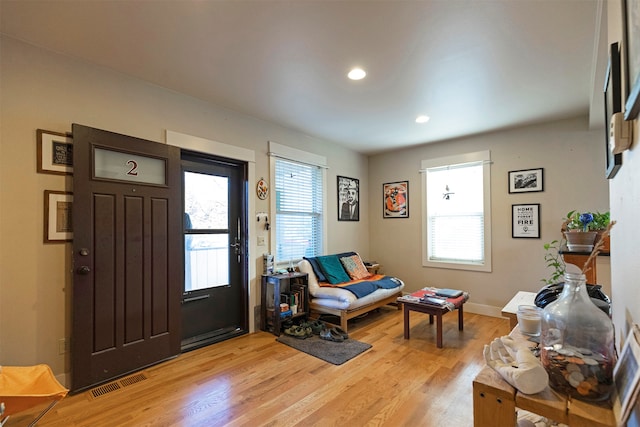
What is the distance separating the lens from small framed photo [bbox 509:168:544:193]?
3.87m

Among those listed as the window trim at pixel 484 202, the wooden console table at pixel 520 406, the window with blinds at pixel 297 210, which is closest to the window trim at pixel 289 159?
the window with blinds at pixel 297 210

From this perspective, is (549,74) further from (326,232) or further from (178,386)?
(178,386)

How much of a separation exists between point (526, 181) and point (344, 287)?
273cm

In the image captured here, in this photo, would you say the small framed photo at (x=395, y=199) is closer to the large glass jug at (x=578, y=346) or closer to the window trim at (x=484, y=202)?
the window trim at (x=484, y=202)

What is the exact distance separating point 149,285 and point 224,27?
7.09 ft

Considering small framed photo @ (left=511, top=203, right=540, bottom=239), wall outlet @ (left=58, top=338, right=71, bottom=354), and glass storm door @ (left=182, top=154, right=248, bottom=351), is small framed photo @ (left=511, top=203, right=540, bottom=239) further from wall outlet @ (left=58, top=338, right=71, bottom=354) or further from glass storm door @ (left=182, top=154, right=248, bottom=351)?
wall outlet @ (left=58, top=338, right=71, bottom=354)

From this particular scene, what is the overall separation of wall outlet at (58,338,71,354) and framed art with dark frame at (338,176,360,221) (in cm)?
355

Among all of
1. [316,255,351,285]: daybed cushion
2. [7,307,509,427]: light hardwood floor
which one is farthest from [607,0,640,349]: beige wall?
[316,255,351,285]: daybed cushion

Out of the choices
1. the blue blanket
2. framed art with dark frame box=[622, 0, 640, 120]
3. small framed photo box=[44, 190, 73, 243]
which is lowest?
the blue blanket

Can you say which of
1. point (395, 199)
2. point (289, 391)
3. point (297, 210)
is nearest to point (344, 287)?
point (297, 210)

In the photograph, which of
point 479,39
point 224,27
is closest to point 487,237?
point 479,39

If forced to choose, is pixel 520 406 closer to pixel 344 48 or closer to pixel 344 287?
pixel 344 48

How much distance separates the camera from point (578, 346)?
0.92 metres

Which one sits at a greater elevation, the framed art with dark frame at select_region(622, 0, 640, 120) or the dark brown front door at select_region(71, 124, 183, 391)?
the framed art with dark frame at select_region(622, 0, 640, 120)
